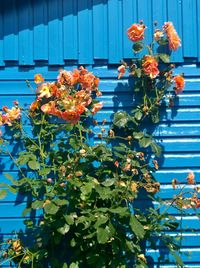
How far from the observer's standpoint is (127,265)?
4707 mm

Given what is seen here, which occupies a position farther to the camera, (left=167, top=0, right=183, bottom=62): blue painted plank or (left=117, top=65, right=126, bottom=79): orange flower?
(left=167, top=0, right=183, bottom=62): blue painted plank

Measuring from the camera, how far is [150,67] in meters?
4.90

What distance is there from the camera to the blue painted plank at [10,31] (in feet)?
16.4

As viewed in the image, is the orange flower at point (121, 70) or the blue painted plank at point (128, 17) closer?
the orange flower at point (121, 70)

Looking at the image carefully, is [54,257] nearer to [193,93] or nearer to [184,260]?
[184,260]

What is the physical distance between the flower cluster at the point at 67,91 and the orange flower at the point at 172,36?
26.3 inches

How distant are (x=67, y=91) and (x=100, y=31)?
24.7 inches

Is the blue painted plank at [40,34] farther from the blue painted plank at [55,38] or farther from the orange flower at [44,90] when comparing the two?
the orange flower at [44,90]

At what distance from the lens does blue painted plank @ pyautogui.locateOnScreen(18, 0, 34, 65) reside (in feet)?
16.4

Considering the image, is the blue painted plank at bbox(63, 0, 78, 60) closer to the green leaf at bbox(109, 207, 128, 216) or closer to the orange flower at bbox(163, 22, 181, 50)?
the orange flower at bbox(163, 22, 181, 50)

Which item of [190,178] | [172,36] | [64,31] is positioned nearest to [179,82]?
[172,36]

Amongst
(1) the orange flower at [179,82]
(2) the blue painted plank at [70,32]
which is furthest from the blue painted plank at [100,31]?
(1) the orange flower at [179,82]

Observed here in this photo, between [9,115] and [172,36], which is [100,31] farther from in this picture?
[9,115]

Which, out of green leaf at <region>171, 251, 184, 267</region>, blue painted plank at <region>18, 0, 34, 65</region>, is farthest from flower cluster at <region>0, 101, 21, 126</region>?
green leaf at <region>171, 251, 184, 267</region>
